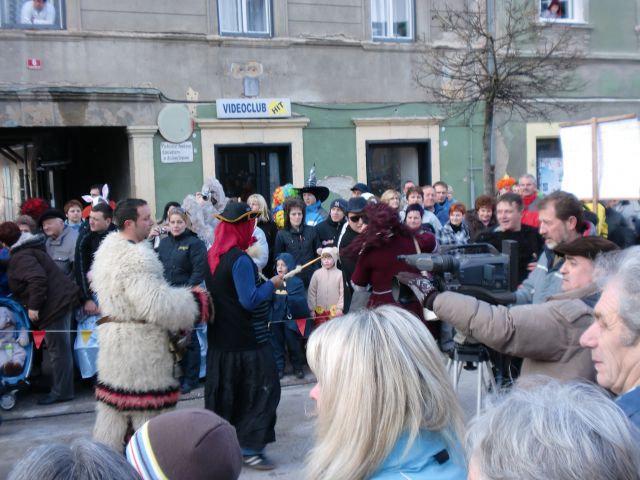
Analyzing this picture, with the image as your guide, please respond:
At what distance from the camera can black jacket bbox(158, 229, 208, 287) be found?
729 cm

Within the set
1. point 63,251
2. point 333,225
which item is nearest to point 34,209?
point 63,251

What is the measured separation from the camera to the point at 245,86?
13.1 metres

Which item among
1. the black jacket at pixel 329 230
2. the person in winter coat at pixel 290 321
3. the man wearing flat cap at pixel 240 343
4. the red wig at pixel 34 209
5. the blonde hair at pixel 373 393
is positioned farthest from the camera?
the red wig at pixel 34 209

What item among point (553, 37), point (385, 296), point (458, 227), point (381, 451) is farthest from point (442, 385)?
point (553, 37)

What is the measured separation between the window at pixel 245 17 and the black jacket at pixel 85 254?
6943mm

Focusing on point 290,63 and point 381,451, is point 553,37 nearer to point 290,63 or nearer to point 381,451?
point 290,63

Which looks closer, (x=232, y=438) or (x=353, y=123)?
(x=232, y=438)

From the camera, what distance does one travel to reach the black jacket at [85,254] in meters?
7.24

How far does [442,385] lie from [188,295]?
2.96 m

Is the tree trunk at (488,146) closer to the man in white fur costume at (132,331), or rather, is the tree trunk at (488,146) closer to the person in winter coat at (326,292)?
the person in winter coat at (326,292)

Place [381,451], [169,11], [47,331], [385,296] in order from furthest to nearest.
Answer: [169,11] < [47,331] < [385,296] < [381,451]

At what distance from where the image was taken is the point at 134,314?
4734mm

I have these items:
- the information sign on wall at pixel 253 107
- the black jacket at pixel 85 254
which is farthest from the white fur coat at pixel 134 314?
the information sign on wall at pixel 253 107

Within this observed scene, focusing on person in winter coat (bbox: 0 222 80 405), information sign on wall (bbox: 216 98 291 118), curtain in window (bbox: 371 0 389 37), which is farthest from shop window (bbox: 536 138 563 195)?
person in winter coat (bbox: 0 222 80 405)
